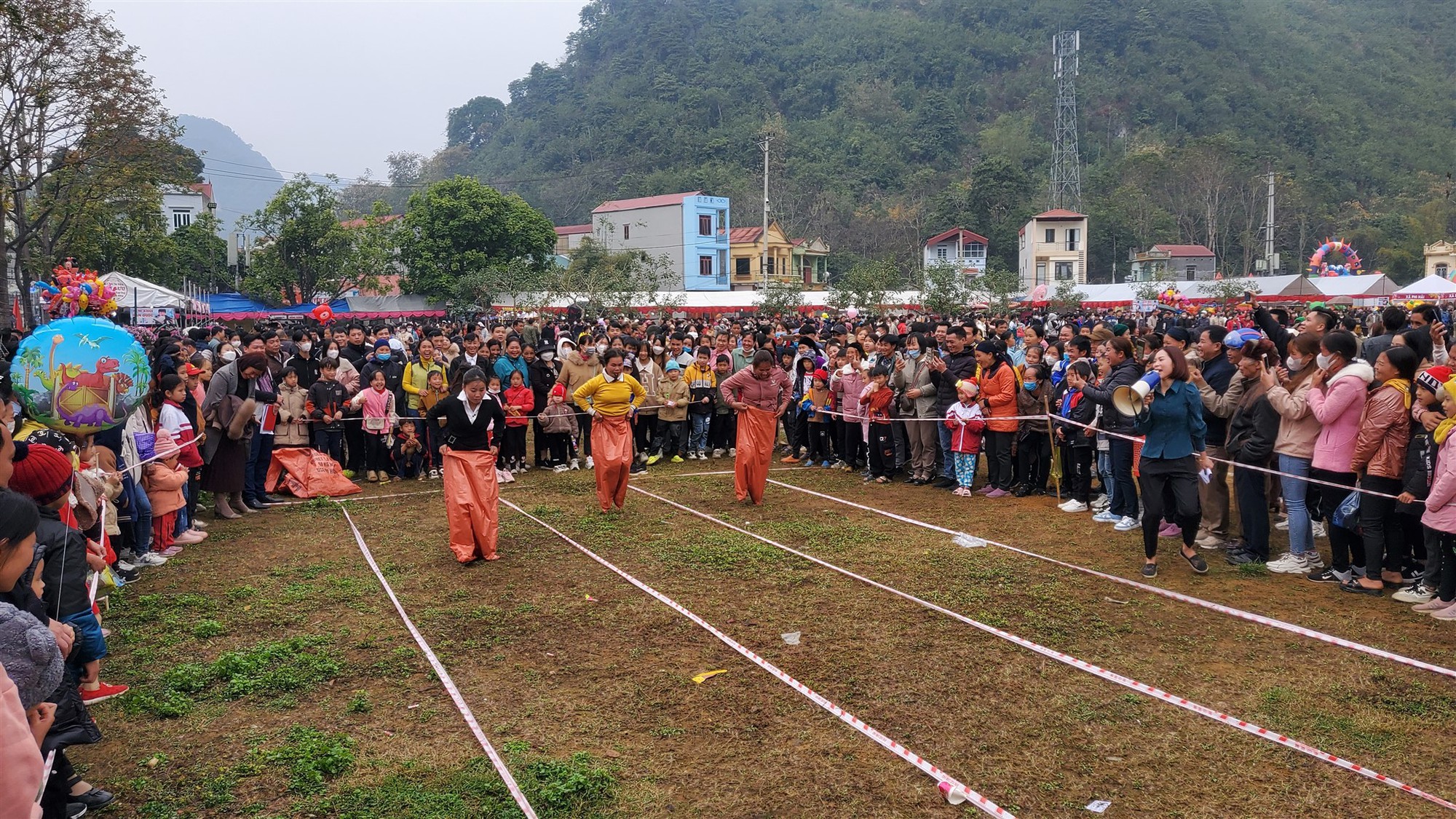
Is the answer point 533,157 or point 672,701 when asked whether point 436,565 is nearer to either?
point 672,701

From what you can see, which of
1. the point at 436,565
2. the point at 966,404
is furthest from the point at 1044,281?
the point at 436,565

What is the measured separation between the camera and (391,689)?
19.1ft

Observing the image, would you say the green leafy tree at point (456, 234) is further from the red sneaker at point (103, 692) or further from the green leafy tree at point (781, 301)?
the red sneaker at point (103, 692)

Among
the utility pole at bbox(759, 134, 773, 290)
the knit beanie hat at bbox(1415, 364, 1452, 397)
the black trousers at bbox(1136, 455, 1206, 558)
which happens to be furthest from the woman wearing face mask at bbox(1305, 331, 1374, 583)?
the utility pole at bbox(759, 134, 773, 290)

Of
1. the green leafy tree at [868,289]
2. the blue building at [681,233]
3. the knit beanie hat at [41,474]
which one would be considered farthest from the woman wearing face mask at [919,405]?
the blue building at [681,233]

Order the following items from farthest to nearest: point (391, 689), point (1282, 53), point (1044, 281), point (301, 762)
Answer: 1. point (1282, 53)
2. point (1044, 281)
3. point (391, 689)
4. point (301, 762)

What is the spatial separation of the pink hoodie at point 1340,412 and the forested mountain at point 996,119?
65.8 metres

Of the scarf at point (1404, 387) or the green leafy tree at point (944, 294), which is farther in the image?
the green leafy tree at point (944, 294)

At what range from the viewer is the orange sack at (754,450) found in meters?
10.9

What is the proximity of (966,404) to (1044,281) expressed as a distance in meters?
59.2

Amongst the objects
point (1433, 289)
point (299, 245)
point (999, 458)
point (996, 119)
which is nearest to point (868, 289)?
point (1433, 289)

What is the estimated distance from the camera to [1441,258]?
59.2 m

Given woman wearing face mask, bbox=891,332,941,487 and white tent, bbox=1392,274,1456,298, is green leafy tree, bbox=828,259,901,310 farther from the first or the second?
woman wearing face mask, bbox=891,332,941,487

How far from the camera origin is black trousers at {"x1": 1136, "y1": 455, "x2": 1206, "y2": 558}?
777 cm
